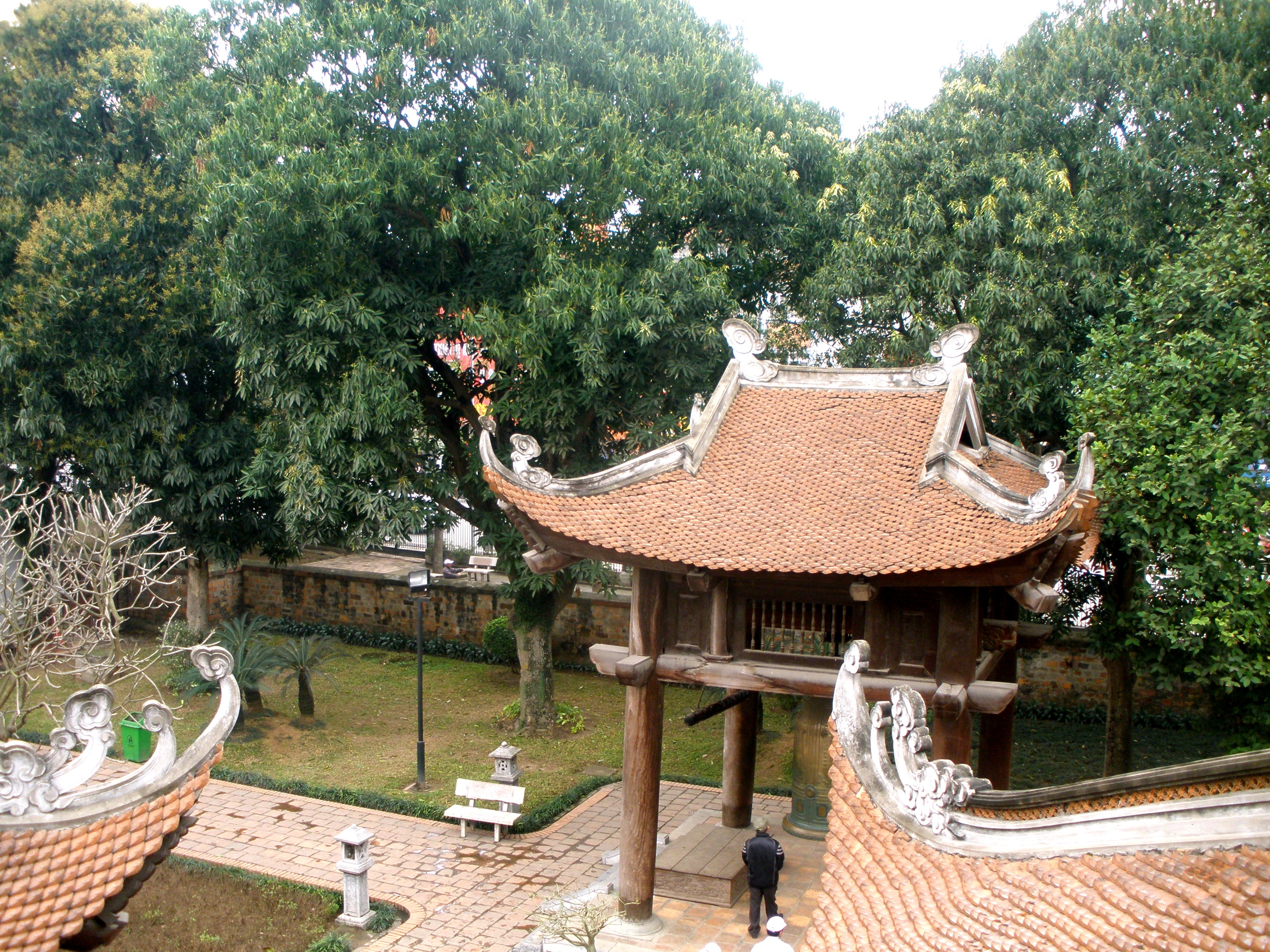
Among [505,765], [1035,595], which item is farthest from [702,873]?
[1035,595]

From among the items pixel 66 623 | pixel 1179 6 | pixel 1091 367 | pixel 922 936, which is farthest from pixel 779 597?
pixel 1179 6

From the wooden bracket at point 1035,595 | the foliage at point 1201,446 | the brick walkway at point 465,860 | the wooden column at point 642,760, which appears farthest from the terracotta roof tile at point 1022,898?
the foliage at point 1201,446

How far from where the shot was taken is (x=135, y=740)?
1717 cm

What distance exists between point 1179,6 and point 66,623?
65.7 feet

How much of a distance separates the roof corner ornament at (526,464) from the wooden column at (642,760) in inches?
59.9

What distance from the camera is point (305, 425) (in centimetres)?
1744

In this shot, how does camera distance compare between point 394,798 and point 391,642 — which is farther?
point 391,642

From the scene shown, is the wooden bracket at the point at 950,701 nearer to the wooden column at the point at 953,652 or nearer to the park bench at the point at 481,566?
the wooden column at the point at 953,652

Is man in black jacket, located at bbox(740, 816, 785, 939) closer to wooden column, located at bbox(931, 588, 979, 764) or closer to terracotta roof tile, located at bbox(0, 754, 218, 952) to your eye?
wooden column, located at bbox(931, 588, 979, 764)

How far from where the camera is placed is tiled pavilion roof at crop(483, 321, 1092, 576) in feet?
32.8

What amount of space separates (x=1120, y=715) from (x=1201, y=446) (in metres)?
5.44

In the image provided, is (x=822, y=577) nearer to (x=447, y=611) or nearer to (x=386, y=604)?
(x=447, y=611)

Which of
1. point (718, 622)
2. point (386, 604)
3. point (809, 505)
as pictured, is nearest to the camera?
point (809, 505)

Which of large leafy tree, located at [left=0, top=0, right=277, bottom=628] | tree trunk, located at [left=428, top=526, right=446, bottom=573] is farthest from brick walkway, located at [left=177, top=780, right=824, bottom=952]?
tree trunk, located at [left=428, top=526, right=446, bottom=573]
